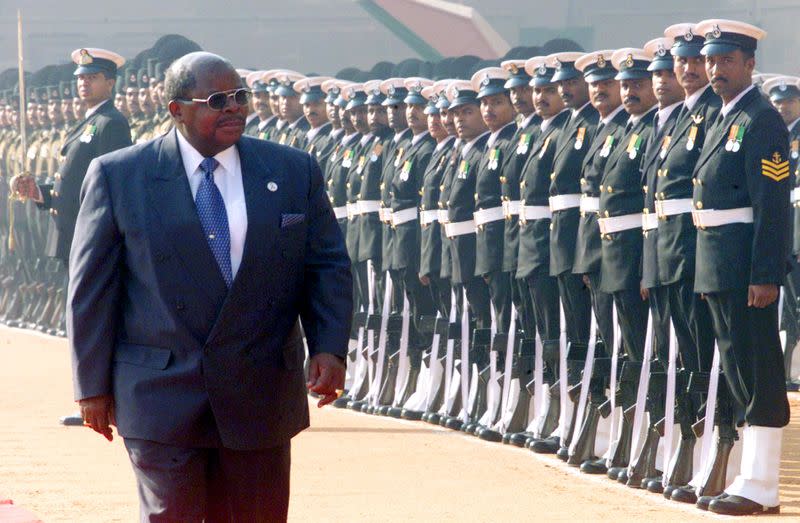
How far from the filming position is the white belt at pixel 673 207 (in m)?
9.15

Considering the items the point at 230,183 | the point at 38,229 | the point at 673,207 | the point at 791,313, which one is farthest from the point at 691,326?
the point at 38,229

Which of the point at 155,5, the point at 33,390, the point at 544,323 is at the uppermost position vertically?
the point at 155,5

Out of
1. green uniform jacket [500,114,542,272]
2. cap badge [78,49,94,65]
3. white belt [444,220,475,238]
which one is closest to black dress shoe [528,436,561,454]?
green uniform jacket [500,114,542,272]

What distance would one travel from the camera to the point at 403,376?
13695 mm

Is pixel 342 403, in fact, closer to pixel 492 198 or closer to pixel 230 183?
pixel 492 198

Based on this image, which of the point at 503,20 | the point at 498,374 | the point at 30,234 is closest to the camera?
the point at 498,374

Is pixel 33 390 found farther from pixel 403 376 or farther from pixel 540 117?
pixel 540 117

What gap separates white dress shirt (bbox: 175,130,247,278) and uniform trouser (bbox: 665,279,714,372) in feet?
12.9

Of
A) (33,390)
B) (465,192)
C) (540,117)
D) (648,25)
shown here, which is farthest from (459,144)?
(648,25)

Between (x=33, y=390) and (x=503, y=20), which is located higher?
(x=503, y=20)

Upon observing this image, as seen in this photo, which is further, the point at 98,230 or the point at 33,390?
A: the point at 33,390

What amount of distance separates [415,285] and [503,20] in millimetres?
22160

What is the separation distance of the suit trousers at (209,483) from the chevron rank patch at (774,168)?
141 inches

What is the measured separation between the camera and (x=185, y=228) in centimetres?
552
